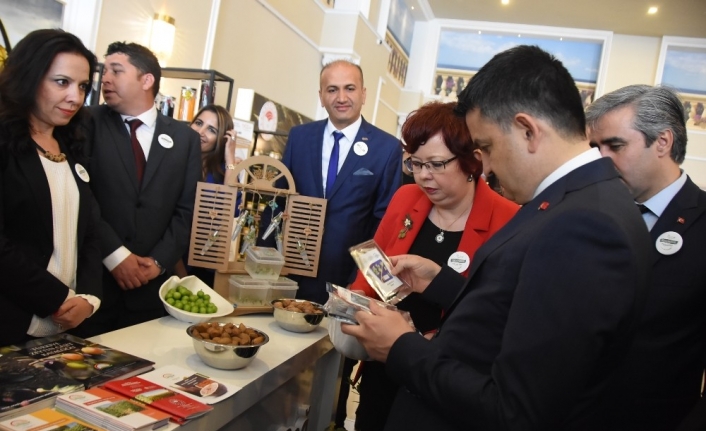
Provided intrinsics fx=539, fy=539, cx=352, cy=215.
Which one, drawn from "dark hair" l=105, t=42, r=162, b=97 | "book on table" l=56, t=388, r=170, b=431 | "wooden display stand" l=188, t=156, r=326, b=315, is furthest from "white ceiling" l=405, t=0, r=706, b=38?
"book on table" l=56, t=388, r=170, b=431

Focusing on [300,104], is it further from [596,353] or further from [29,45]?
[596,353]

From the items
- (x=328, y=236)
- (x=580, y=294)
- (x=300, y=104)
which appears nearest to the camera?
(x=580, y=294)

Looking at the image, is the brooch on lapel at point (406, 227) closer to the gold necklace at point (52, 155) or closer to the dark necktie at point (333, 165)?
the dark necktie at point (333, 165)

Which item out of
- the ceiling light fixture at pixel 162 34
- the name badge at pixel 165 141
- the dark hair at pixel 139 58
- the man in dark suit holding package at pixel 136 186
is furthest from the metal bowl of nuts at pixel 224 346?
the ceiling light fixture at pixel 162 34

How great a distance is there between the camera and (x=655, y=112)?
1659 millimetres

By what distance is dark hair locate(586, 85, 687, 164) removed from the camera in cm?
166

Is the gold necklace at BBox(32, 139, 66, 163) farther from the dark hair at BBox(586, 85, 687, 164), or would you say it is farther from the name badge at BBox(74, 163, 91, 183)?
the dark hair at BBox(586, 85, 687, 164)

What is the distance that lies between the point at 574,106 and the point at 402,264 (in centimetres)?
91

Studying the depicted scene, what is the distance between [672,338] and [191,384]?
136cm

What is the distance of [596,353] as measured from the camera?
873 mm

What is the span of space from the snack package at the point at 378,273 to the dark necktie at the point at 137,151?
1254 mm

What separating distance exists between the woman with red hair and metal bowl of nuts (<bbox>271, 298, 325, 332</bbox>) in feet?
0.62

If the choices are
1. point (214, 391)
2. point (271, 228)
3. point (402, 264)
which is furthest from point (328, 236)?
point (214, 391)

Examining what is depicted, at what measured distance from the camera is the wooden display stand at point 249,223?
2.19 m
